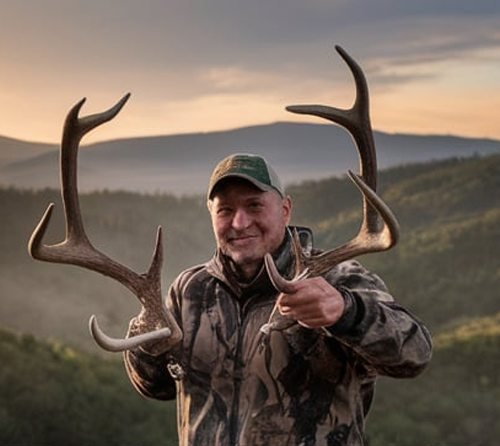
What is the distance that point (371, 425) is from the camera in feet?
68.5

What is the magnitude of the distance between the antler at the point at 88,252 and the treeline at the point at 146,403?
13.5 metres

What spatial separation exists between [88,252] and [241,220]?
0.66m

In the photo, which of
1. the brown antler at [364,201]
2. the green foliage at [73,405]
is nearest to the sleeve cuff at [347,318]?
the brown antler at [364,201]

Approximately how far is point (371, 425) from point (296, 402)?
16.5 m

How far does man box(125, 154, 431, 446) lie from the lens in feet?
15.1

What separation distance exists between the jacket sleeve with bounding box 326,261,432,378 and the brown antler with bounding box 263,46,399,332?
10 centimetres

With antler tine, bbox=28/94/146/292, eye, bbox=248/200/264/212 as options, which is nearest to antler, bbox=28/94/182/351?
antler tine, bbox=28/94/146/292

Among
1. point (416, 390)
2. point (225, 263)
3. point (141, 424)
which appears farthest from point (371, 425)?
point (225, 263)

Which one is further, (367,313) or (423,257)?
(423,257)

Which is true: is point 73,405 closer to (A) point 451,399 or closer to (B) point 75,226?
(A) point 451,399

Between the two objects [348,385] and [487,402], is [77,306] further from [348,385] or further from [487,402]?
[348,385]

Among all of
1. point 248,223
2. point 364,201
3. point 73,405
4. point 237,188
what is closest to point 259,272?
point 248,223

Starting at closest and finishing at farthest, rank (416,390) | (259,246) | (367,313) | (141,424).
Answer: (367,313) < (259,246) < (141,424) < (416,390)

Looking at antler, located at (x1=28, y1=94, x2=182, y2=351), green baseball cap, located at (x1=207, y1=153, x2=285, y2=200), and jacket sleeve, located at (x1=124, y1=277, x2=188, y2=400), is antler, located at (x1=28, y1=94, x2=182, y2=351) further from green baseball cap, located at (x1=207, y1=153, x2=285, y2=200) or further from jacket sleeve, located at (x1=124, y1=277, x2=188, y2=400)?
green baseball cap, located at (x1=207, y1=153, x2=285, y2=200)
